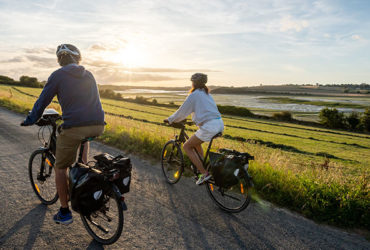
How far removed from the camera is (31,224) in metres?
3.63

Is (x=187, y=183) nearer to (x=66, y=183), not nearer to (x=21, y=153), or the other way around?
(x=66, y=183)

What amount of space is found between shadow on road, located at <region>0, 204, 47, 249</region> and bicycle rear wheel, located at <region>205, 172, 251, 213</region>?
280 centimetres

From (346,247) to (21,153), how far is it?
25.9 feet

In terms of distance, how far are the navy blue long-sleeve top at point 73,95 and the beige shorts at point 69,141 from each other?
0.27ft

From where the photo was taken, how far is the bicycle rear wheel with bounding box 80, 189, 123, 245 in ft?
10.2

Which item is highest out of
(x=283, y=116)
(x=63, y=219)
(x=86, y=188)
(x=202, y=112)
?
(x=202, y=112)

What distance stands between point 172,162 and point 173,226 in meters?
2.10

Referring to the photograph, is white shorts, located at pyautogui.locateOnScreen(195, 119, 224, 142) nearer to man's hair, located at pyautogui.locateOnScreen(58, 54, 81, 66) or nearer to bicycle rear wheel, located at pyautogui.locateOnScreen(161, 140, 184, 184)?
bicycle rear wheel, located at pyautogui.locateOnScreen(161, 140, 184, 184)

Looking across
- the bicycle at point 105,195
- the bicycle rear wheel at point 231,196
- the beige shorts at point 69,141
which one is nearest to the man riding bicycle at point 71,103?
the beige shorts at point 69,141

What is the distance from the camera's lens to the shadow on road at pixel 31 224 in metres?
3.26

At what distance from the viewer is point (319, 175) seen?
5496mm

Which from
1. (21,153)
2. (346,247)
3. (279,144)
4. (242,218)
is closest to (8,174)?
(21,153)

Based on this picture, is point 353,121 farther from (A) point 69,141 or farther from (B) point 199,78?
(A) point 69,141

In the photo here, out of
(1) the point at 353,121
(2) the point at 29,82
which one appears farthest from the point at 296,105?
(2) the point at 29,82
